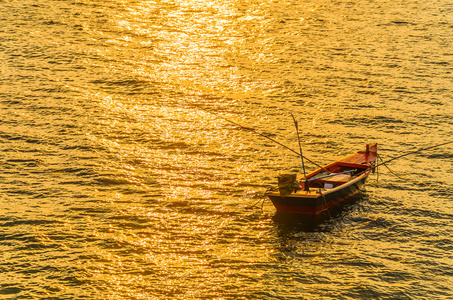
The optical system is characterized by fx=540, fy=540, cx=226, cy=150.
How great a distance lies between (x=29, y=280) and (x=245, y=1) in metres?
45.0

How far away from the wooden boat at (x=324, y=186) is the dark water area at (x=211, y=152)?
2.24 feet

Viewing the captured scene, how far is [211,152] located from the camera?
27.1m

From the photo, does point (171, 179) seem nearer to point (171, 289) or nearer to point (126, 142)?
point (126, 142)

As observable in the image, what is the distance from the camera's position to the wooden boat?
20.5m

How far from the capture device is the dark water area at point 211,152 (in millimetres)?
18172

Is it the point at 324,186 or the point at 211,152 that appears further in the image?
the point at 211,152

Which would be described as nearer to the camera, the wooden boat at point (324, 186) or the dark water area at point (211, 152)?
the dark water area at point (211, 152)

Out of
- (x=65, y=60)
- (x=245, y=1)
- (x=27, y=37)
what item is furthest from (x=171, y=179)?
(x=245, y=1)

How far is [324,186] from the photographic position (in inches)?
869

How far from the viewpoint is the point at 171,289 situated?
1712cm

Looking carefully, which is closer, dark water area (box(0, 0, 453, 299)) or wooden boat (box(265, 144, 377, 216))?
dark water area (box(0, 0, 453, 299))

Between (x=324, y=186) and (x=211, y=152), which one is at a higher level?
(x=211, y=152)

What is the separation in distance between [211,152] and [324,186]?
7029 millimetres

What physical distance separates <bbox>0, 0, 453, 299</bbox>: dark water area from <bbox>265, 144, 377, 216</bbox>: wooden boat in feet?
2.24
